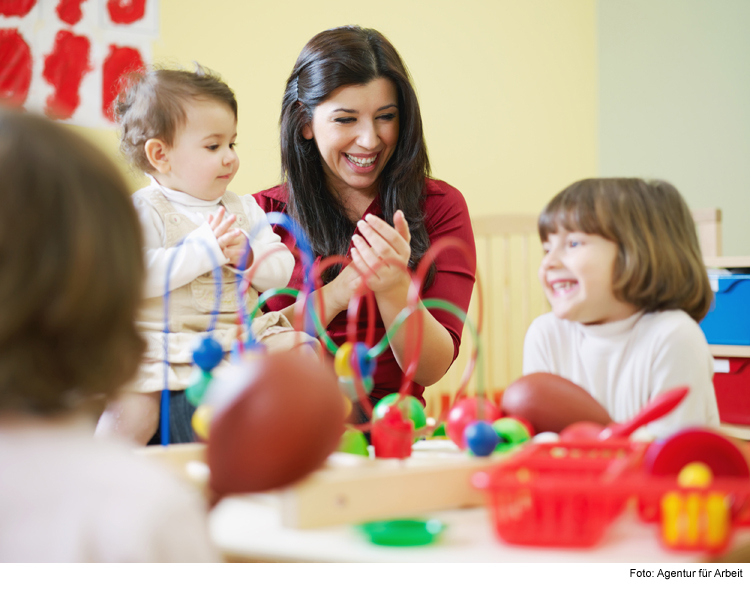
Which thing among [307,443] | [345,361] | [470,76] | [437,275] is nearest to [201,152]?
[437,275]

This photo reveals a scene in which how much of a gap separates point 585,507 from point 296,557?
204 mm

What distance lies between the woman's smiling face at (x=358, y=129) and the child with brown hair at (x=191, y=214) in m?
0.17

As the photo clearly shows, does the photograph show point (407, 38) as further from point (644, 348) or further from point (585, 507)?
point (585, 507)

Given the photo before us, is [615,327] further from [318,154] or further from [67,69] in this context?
[67,69]

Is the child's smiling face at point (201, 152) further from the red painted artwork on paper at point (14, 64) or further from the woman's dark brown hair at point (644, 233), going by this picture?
the red painted artwork on paper at point (14, 64)

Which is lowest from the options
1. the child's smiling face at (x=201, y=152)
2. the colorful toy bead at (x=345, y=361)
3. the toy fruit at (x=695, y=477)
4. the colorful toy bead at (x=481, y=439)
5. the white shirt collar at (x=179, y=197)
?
the colorful toy bead at (x=481, y=439)

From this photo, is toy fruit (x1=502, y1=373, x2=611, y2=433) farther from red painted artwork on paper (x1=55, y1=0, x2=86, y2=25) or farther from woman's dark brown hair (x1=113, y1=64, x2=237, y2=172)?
red painted artwork on paper (x1=55, y1=0, x2=86, y2=25)

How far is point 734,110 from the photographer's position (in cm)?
248

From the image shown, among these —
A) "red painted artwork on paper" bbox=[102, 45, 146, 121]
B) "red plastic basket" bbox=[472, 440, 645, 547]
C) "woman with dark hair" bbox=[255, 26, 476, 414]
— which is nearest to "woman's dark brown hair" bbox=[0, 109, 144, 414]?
"red plastic basket" bbox=[472, 440, 645, 547]

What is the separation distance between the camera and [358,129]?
1.29 m

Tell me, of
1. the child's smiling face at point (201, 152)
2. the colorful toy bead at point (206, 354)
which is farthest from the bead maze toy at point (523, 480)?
the child's smiling face at point (201, 152)

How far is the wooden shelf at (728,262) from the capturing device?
199cm

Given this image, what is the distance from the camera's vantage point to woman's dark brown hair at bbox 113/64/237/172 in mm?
1195

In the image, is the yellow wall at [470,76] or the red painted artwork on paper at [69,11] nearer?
the red painted artwork on paper at [69,11]
